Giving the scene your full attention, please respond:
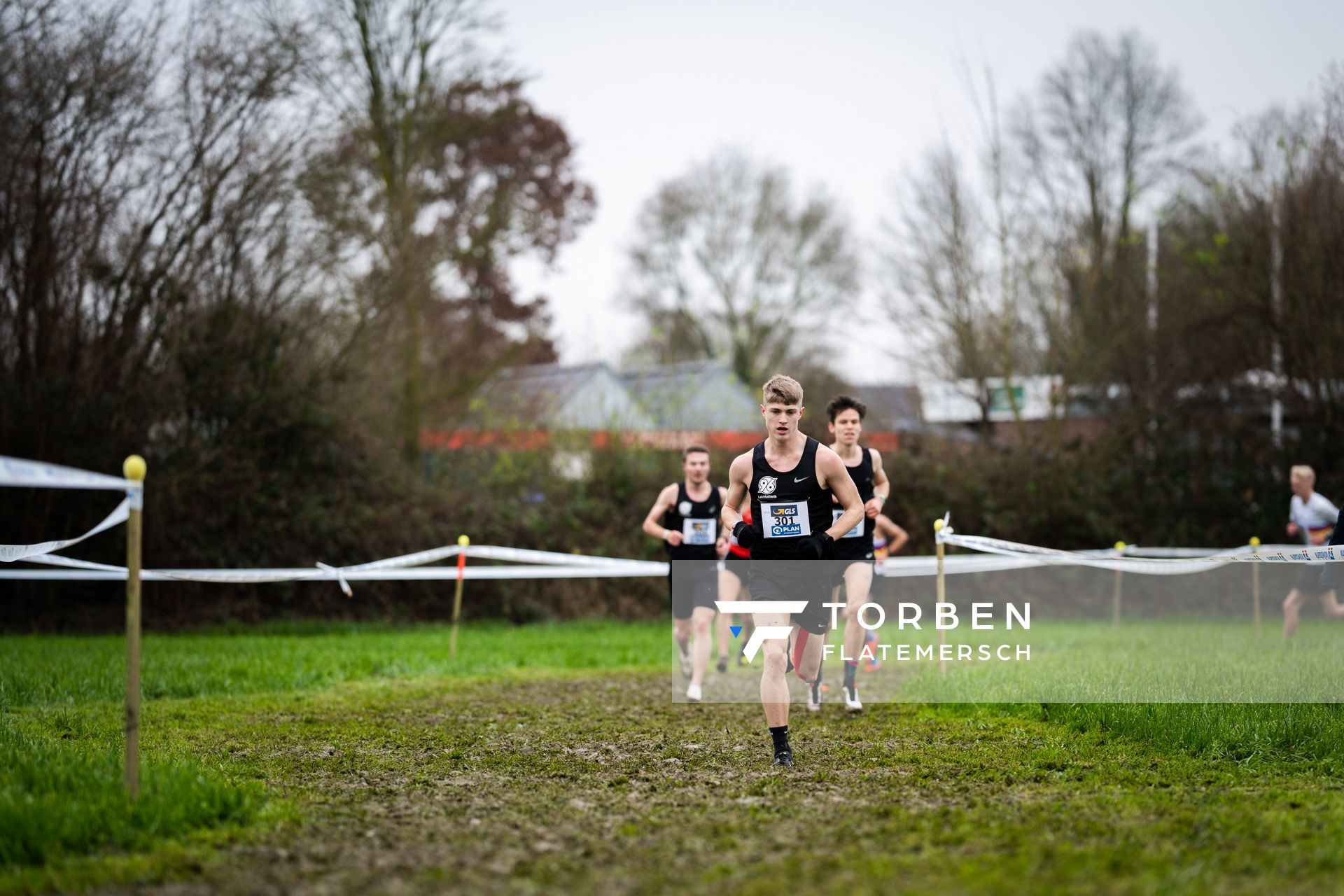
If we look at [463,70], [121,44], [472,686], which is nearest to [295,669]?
[472,686]

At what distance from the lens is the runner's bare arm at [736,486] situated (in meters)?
7.18

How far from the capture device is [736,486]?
725cm

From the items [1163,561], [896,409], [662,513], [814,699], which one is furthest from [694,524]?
[896,409]

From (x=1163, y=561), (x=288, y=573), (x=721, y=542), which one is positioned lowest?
(x=288, y=573)

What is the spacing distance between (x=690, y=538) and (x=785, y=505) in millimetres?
3748

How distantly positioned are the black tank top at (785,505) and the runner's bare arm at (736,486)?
180 mm

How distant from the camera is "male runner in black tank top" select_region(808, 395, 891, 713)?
8.94 meters

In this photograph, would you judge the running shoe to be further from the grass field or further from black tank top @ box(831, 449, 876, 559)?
black tank top @ box(831, 449, 876, 559)

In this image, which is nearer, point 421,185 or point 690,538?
point 690,538

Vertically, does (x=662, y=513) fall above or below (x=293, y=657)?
above

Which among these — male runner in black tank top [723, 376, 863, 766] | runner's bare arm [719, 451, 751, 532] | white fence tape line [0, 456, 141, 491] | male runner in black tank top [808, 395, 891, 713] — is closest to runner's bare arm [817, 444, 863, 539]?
male runner in black tank top [723, 376, 863, 766]

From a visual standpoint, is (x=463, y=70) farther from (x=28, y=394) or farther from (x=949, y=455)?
(x=949, y=455)

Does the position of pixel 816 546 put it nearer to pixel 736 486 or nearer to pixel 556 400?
pixel 736 486

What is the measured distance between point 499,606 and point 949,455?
887cm
